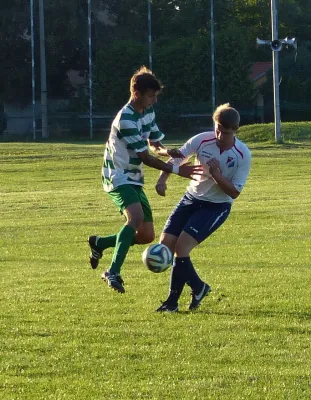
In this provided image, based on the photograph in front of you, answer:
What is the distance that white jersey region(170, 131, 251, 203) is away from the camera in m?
8.50

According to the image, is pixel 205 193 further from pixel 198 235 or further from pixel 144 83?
pixel 144 83

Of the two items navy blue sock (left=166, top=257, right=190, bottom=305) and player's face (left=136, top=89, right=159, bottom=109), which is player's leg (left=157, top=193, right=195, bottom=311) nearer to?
navy blue sock (left=166, top=257, right=190, bottom=305)

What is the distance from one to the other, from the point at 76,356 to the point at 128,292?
111 inches

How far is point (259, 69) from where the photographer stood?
6247 centimetres

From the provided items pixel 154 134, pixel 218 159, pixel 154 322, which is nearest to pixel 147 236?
pixel 154 134

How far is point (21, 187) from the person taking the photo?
2756 centimetres

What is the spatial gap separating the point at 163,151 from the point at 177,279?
127cm

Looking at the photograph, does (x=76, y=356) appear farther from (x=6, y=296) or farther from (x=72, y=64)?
(x=72, y=64)

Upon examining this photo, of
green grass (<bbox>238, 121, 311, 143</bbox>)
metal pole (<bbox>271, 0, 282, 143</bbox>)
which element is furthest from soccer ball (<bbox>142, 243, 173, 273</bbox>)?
green grass (<bbox>238, 121, 311, 143</bbox>)

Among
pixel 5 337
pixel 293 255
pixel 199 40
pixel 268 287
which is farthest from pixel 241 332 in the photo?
pixel 199 40

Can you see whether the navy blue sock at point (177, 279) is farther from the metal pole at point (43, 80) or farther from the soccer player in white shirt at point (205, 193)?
the metal pole at point (43, 80)

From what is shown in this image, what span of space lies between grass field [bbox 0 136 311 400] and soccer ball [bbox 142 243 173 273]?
0.32m

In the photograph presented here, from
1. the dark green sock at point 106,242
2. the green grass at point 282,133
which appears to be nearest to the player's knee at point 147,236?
the dark green sock at point 106,242

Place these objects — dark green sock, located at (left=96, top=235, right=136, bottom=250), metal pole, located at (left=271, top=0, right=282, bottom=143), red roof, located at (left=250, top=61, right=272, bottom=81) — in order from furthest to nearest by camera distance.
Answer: red roof, located at (left=250, top=61, right=272, bottom=81) → metal pole, located at (left=271, top=0, right=282, bottom=143) → dark green sock, located at (left=96, top=235, right=136, bottom=250)
